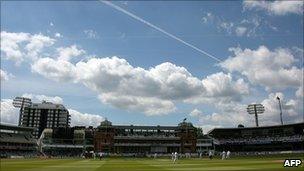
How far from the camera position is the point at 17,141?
14050 centimetres

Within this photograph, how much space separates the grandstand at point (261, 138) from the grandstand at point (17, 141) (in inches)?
2715

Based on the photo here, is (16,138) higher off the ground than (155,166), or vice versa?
(16,138)

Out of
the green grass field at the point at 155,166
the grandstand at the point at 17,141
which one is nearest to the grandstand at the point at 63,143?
the grandstand at the point at 17,141

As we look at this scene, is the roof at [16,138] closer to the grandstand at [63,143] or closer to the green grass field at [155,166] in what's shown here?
the grandstand at [63,143]

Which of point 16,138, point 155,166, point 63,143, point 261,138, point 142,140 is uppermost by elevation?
point 16,138

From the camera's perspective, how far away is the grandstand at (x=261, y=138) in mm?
123562

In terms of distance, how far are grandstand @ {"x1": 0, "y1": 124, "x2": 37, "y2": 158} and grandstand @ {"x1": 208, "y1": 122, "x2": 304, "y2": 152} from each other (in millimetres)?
68972

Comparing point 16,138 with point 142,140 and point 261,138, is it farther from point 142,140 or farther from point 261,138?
point 261,138

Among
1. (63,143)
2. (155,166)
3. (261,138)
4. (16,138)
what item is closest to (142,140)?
(63,143)

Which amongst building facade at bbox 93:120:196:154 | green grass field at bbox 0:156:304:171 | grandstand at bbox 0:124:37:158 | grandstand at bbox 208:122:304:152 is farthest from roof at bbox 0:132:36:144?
green grass field at bbox 0:156:304:171

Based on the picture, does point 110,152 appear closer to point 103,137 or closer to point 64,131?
point 103,137

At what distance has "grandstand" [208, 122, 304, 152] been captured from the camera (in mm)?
123562

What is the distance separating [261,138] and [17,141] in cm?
8683

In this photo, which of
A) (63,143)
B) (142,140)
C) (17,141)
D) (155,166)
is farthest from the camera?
(142,140)
